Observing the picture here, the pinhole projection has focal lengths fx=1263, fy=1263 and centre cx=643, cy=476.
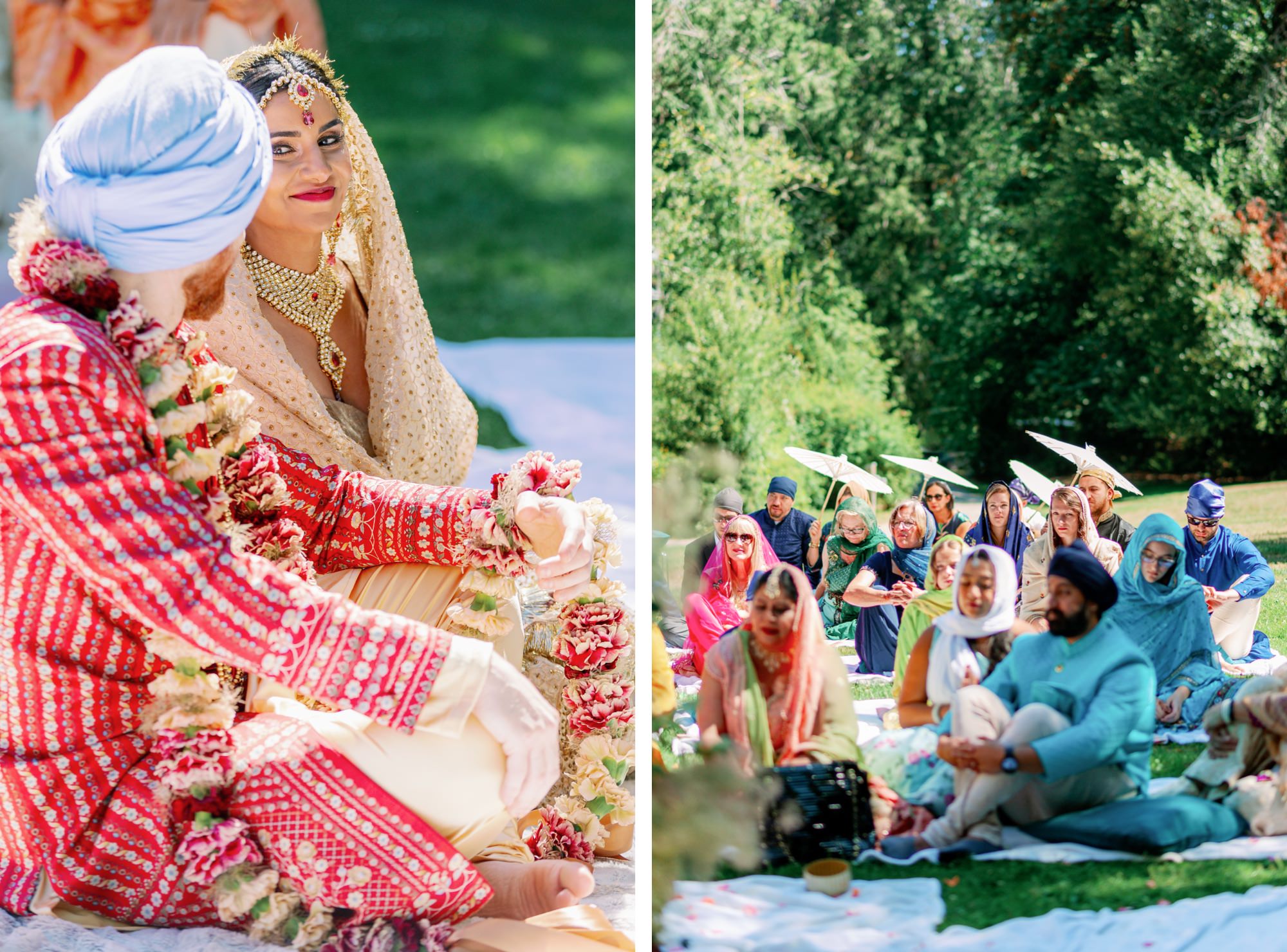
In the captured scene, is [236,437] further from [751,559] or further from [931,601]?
[931,601]

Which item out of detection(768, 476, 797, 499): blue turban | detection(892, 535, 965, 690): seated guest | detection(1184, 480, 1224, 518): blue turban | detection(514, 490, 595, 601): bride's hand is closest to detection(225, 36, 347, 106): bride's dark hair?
detection(514, 490, 595, 601): bride's hand

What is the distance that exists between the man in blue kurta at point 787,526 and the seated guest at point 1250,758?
80 centimetres

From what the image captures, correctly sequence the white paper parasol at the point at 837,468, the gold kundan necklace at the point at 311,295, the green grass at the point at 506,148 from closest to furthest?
the gold kundan necklace at the point at 311,295 < the white paper parasol at the point at 837,468 < the green grass at the point at 506,148

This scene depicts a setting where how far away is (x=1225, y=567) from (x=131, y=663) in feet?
6.49

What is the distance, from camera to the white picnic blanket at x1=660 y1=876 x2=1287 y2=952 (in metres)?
1.95

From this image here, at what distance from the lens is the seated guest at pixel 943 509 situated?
257 centimetres

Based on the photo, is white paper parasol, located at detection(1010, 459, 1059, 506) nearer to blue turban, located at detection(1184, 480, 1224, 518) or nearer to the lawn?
blue turban, located at detection(1184, 480, 1224, 518)

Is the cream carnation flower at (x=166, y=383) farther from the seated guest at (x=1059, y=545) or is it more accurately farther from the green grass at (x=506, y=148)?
the green grass at (x=506, y=148)

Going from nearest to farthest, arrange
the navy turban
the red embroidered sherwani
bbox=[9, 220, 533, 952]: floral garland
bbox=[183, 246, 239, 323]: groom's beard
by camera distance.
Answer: the red embroidered sherwani
bbox=[9, 220, 533, 952]: floral garland
bbox=[183, 246, 239, 323]: groom's beard
the navy turban

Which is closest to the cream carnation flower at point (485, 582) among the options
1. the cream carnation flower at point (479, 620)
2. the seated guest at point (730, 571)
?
the cream carnation flower at point (479, 620)

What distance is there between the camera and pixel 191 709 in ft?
6.08

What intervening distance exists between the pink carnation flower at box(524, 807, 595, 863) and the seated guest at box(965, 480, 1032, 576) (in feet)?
3.05

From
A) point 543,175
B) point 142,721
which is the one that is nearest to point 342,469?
point 142,721

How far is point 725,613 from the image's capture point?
7.55 feet
